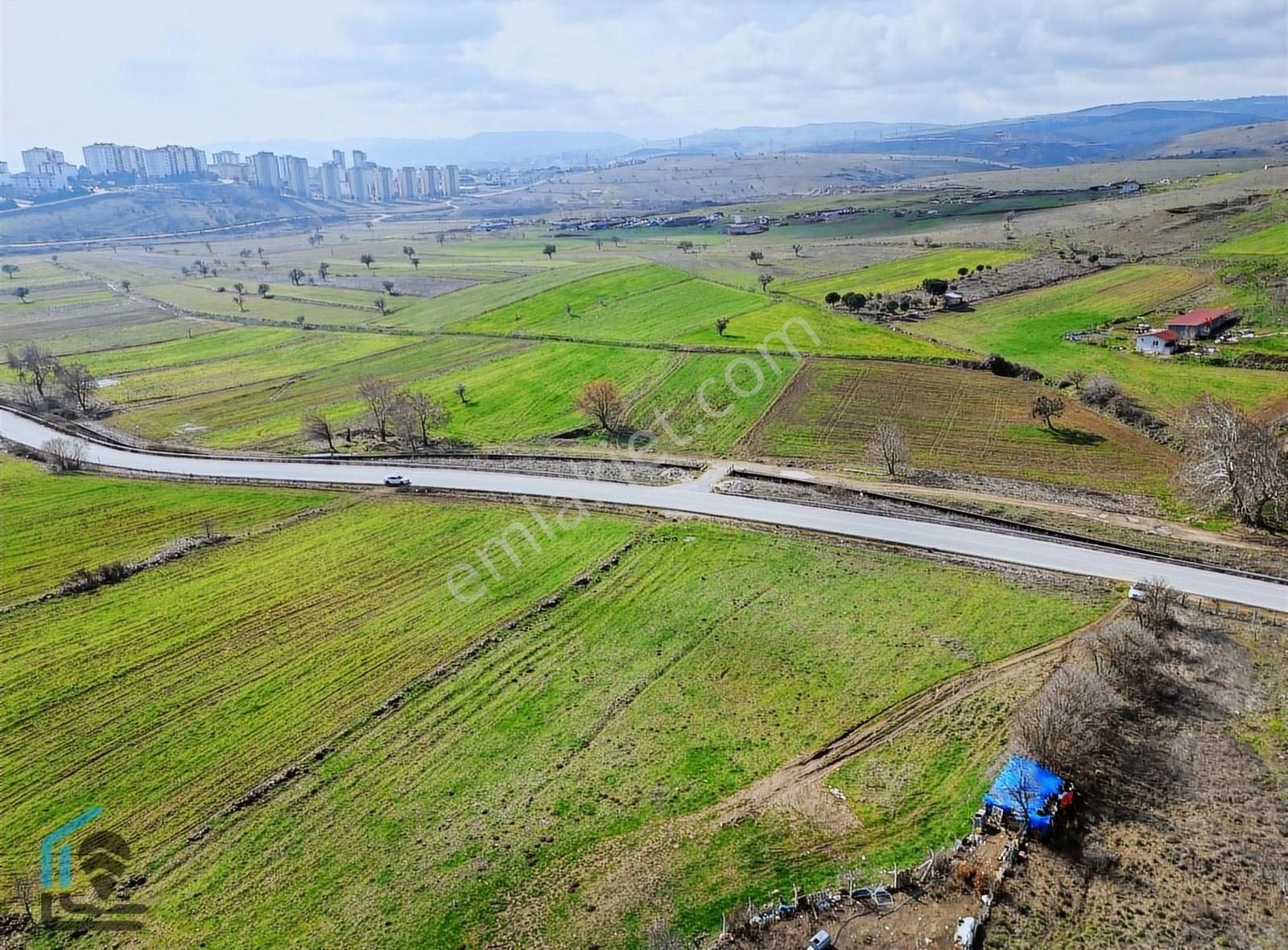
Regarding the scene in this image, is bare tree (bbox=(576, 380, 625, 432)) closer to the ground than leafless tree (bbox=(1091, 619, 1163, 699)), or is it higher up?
higher up

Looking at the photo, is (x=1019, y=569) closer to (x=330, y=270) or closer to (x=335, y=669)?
(x=335, y=669)

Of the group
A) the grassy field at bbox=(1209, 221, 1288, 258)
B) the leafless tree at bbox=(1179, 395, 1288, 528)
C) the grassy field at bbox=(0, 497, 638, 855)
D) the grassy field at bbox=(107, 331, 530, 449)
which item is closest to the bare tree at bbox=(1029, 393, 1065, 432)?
the leafless tree at bbox=(1179, 395, 1288, 528)

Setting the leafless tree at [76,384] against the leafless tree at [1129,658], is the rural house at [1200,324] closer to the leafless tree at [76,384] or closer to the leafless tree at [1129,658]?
the leafless tree at [1129,658]

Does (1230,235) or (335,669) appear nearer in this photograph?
(335,669)

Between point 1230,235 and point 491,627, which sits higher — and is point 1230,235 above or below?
above

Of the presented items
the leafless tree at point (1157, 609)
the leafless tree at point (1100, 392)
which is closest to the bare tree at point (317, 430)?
the leafless tree at point (1157, 609)

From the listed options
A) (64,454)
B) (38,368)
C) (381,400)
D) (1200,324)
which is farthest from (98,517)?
(1200,324)

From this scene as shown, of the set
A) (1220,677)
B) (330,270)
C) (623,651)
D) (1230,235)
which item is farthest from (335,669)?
(330,270)

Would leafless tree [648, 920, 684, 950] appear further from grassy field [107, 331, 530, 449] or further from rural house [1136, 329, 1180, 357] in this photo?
rural house [1136, 329, 1180, 357]
